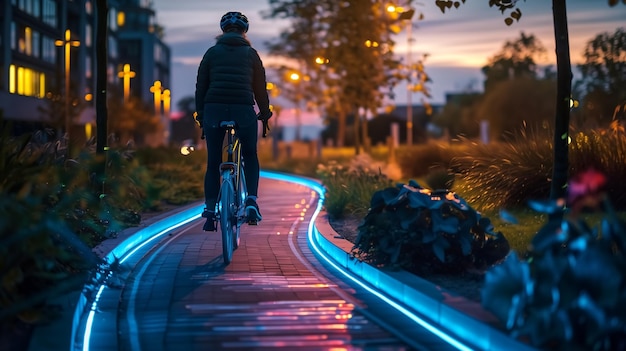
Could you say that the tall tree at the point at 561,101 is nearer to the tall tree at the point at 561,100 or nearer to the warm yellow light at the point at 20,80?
the tall tree at the point at 561,100

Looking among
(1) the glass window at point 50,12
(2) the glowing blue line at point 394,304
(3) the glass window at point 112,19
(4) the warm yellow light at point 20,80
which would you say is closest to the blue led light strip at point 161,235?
(2) the glowing blue line at point 394,304

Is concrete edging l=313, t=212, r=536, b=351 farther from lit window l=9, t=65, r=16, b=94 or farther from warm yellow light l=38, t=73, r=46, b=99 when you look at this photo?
warm yellow light l=38, t=73, r=46, b=99

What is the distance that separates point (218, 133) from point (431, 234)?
2566 mm

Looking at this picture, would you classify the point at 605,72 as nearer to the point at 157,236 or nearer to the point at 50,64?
the point at 157,236

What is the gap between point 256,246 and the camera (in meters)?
11.7

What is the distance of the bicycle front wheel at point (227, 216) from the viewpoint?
9562mm

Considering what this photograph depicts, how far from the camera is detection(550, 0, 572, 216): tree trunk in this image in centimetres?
934

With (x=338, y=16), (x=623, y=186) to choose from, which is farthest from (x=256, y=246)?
(x=338, y=16)

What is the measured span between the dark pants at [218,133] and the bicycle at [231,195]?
78 mm

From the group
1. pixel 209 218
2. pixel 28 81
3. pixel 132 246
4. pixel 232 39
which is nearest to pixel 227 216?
pixel 209 218

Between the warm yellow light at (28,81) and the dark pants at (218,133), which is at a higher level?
the warm yellow light at (28,81)

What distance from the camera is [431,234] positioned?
854 centimetres

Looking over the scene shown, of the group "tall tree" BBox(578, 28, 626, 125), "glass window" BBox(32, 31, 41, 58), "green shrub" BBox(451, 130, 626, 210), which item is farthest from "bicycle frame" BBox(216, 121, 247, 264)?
"glass window" BBox(32, 31, 41, 58)

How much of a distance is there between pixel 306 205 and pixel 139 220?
19.4 ft
